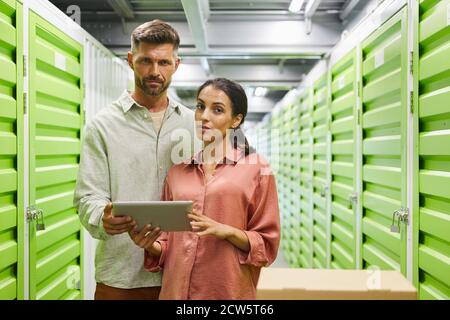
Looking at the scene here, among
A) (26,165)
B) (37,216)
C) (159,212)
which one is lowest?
(37,216)

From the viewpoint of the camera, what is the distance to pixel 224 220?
1.62 m

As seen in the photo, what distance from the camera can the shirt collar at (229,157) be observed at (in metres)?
1.71

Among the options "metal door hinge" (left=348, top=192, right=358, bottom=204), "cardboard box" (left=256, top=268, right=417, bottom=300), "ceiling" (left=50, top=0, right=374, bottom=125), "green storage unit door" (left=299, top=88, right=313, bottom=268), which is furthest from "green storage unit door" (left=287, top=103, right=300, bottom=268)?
"cardboard box" (left=256, top=268, right=417, bottom=300)

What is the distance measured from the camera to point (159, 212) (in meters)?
1.46

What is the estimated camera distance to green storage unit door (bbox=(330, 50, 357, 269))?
3.08 metres

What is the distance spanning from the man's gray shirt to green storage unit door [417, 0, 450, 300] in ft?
3.46

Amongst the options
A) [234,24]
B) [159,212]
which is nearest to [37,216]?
[159,212]

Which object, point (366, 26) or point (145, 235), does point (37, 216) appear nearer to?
point (145, 235)


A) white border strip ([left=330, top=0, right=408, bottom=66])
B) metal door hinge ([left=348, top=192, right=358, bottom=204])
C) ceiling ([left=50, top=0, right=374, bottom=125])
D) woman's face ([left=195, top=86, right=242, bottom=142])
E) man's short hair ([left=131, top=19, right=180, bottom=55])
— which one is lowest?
metal door hinge ([left=348, top=192, right=358, bottom=204])

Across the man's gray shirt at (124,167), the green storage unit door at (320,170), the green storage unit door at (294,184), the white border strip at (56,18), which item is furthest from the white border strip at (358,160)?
the green storage unit door at (294,184)

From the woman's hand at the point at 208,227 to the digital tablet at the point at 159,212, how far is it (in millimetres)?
28

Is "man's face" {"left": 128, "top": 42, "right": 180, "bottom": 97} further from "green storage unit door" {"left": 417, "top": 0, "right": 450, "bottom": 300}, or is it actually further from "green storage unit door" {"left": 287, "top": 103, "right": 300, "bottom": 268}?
"green storage unit door" {"left": 287, "top": 103, "right": 300, "bottom": 268}

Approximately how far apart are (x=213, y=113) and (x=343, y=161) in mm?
1942

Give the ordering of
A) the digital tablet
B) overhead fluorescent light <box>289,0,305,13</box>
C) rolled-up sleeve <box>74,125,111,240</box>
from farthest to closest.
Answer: overhead fluorescent light <box>289,0,305,13</box>, rolled-up sleeve <box>74,125,111,240</box>, the digital tablet
